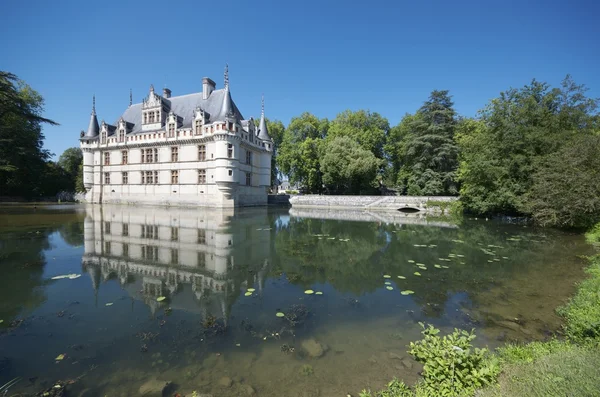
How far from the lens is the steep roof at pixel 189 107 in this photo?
31253 mm

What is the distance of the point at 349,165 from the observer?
37.0 m

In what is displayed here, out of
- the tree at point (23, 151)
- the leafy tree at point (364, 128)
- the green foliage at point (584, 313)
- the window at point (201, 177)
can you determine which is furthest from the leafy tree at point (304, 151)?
the green foliage at point (584, 313)

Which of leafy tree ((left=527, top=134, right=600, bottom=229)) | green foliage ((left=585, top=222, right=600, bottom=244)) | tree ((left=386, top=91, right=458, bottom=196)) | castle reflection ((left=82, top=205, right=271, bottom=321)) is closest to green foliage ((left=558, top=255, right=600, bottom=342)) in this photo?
castle reflection ((left=82, top=205, right=271, bottom=321))

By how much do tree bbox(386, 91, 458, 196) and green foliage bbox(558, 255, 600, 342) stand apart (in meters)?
30.2

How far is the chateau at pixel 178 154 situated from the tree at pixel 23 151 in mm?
6567

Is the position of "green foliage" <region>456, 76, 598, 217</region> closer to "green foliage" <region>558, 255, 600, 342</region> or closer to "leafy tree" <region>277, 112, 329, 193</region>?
"green foliage" <region>558, 255, 600, 342</region>

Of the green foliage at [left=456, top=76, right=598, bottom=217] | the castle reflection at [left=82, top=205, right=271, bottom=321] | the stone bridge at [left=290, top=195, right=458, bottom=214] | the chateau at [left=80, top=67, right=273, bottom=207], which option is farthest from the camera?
the stone bridge at [left=290, top=195, right=458, bottom=214]

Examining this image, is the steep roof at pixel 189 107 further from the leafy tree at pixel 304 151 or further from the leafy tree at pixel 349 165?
the leafy tree at pixel 349 165

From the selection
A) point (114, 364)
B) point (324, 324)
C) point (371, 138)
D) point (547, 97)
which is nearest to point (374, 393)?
point (324, 324)

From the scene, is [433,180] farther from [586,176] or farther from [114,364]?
[114,364]

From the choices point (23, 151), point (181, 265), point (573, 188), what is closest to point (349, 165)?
point (573, 188)

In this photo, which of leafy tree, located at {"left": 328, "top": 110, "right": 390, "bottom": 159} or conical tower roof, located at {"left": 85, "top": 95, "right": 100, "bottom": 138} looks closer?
conical tower roof, located at {"left": 85, "top": 95, "right": 100, "bottom": 138}

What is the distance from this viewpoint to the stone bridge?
2991cm

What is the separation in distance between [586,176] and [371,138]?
107ft
